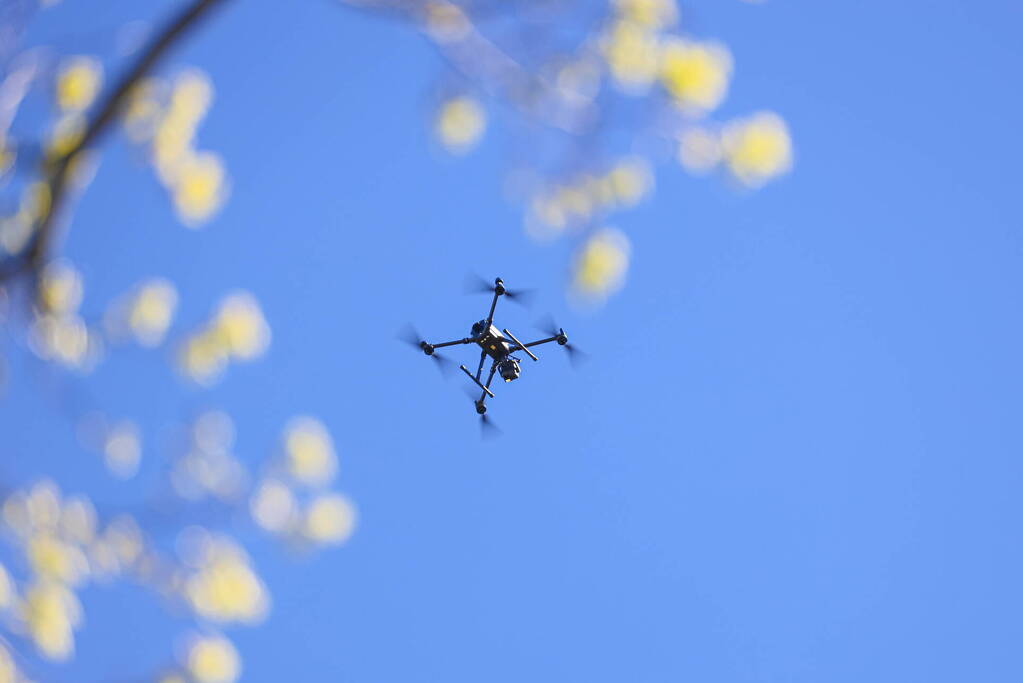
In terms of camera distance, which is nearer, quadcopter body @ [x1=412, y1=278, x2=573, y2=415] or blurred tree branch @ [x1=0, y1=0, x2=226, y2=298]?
blurred tree branch @ [x1=0, y1=0, x2=226, y2=298]

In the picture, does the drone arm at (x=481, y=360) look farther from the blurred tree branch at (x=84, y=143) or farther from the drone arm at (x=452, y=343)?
the blurred tree branch at (x=84, y=143)

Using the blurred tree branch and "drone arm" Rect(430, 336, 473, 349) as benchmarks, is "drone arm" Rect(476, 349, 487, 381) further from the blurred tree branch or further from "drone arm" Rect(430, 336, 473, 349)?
the blurred tree branch

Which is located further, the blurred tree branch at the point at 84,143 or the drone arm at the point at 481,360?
the drone arm at the point at 481,360

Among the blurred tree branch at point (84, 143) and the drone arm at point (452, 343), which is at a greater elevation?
the drone arm at point (452, 343)

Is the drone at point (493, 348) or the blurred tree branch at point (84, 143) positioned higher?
the drone at point (493, 348)

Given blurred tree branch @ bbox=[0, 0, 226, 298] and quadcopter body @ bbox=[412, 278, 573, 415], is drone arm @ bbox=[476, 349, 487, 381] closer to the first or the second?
quadcopter body @ bbox=[412, 278, 573, 415]

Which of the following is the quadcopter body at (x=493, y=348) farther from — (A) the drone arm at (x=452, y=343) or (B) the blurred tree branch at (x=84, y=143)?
(B) the blurred tree branch at (x=84, y=143)

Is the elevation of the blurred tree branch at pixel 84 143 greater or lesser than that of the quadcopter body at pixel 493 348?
lesser

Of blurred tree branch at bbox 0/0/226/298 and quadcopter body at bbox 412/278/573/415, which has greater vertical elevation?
quadcopter body at bbox 412/278/573/415

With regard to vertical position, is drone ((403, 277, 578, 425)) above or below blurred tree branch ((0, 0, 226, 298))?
above

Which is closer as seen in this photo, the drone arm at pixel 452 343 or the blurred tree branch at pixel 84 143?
the blurred tree branch at pixel 84 143

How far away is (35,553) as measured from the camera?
4.73 metres

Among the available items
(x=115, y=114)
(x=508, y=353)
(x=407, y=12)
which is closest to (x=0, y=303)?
(x=115, y=114)

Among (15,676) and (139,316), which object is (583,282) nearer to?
(139,316)
